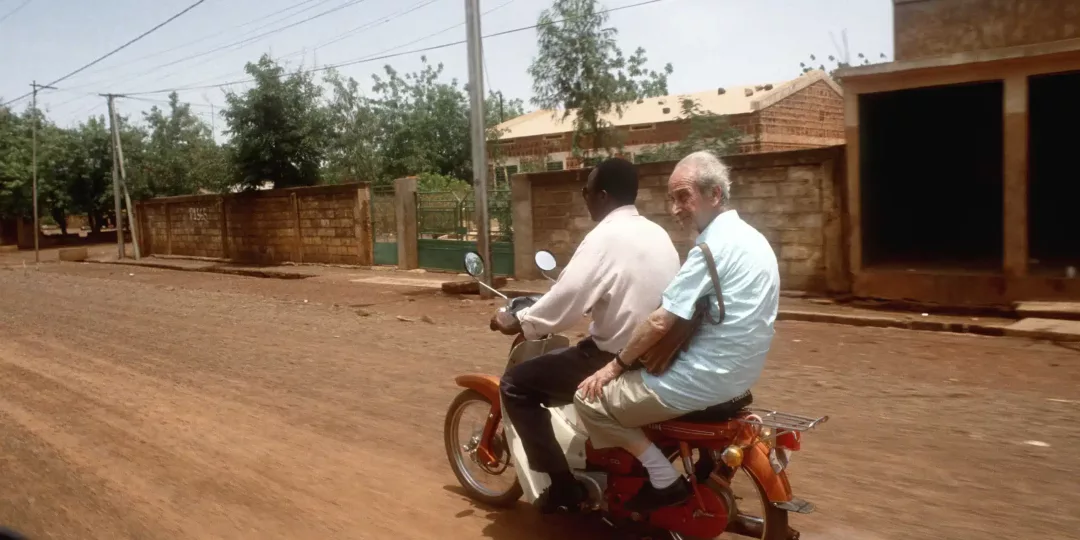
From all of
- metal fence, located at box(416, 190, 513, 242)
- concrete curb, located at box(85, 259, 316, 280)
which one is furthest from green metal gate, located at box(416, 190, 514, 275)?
concrete curb, located at box(85, 259, 316, 280)

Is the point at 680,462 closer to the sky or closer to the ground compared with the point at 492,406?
closer to the ground

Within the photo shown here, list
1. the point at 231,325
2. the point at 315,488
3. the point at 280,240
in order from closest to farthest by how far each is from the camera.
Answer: the point at 315,488, the point at 231,325, the point at 280,240

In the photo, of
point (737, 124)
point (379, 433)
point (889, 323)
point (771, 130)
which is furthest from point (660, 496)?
point (771, 130)

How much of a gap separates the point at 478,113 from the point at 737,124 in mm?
11170

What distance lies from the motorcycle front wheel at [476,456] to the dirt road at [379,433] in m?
0.09

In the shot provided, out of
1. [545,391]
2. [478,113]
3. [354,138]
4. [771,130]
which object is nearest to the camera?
[545,391]

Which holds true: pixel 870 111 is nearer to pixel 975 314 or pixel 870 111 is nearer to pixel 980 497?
pixel 975 314

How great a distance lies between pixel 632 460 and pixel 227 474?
273 centimetres

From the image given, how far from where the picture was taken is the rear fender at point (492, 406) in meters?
4.32

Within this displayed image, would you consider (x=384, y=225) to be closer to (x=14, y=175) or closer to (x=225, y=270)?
(x=225, y=270)

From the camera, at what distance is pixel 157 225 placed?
32.3m

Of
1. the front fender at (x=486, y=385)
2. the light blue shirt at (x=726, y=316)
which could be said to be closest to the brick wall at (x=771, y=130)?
the front fender at (x=486, y=385)

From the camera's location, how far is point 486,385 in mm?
4371

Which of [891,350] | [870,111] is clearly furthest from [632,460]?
[870,111]
